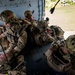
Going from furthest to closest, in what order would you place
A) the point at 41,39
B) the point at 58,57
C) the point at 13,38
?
the point at 41,39
the point at 13,38
the point at 58,57

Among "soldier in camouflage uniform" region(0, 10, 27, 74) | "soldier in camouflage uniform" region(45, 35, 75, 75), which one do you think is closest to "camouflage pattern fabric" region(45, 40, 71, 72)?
"soldier in camouflage uniform" region(45, 35, 75, 75)

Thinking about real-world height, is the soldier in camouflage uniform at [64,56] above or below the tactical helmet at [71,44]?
below

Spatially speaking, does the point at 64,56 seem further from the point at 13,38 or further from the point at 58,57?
the point at 13,38

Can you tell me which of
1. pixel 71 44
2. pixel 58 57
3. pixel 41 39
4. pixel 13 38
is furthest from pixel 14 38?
pixel 71 44

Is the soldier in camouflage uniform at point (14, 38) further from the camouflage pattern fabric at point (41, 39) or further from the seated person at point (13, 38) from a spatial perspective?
the camouflage pattern fabric at point (41, 39)

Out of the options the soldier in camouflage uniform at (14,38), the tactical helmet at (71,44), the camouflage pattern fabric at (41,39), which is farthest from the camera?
the camouflage pattern fabric at (41,39)

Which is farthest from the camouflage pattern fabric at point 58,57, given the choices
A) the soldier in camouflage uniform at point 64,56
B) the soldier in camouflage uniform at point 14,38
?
the soldier in camouflage uniform at point 14,38

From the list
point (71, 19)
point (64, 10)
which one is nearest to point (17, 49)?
point (71, 19)

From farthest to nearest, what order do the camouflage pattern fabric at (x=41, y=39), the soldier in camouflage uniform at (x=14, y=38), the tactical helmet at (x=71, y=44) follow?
the camouflage pattern fabric at (x=41, y=39), the soldier in camouflage uniform at (x=14, y=38), the tactical helmet at (x=71, y=44)

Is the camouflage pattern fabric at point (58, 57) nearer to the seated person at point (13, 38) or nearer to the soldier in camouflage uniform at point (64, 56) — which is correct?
the soldier in camouflage uniform at point (64, 56)

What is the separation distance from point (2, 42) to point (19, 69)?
0.98 feet

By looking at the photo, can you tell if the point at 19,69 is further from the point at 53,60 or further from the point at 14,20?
the point at 14,20

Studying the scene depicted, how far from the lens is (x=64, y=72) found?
124 cm

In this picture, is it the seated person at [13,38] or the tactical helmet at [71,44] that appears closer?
the tactical helmet at [71,44]
